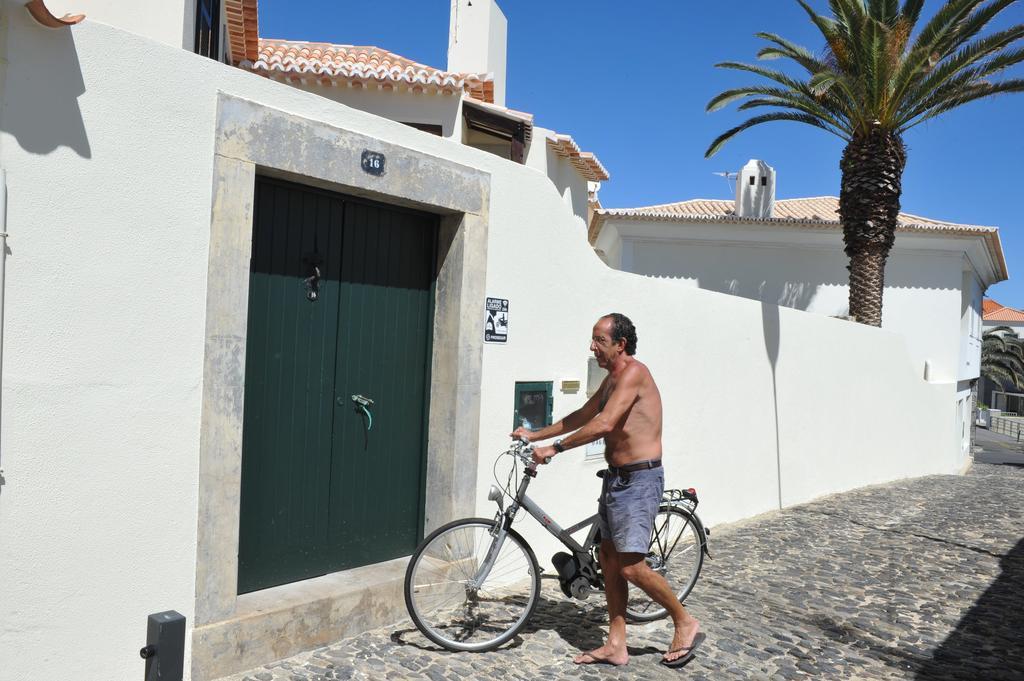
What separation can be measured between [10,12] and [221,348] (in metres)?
1.59

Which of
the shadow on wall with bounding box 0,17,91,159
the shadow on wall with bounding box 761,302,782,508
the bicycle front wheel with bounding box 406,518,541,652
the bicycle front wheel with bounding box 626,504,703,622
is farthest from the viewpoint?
the shadow on wall with bounding box 761,302,782,508

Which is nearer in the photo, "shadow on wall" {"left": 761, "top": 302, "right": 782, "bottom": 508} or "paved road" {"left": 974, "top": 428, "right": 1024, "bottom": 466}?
"shadow on wall" {"left": 761, "top": 302, "right": 782, "bottom": 508}

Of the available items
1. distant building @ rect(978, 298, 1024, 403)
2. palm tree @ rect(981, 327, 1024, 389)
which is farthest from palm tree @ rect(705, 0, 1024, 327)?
distant building @ rect(978, 298, 1024, 403)

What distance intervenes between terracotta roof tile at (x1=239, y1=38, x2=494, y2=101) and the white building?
9221mm

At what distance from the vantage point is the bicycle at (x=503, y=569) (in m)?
4.50

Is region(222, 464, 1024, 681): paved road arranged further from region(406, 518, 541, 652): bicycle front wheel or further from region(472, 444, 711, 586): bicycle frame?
region(472, 444, 711, 586): bicycle frame

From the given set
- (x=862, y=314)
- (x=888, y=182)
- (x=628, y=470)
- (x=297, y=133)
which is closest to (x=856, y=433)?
(x=862, y=314)

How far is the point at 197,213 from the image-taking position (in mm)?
3867

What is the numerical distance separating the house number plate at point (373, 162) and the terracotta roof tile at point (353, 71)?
772cm

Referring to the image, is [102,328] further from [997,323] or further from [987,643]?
[997,323]

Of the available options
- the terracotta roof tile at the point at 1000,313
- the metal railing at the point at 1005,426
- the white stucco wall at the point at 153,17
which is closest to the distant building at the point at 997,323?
the terracotta roof tile at the point at 1000,313

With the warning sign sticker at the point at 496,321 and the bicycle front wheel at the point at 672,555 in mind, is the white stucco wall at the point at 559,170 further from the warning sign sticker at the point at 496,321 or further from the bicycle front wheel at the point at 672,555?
the bicycle front wheel at the point at 672,555

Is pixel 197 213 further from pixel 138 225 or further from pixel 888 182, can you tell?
pixel 888 182

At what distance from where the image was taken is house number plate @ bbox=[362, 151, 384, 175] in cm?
461
